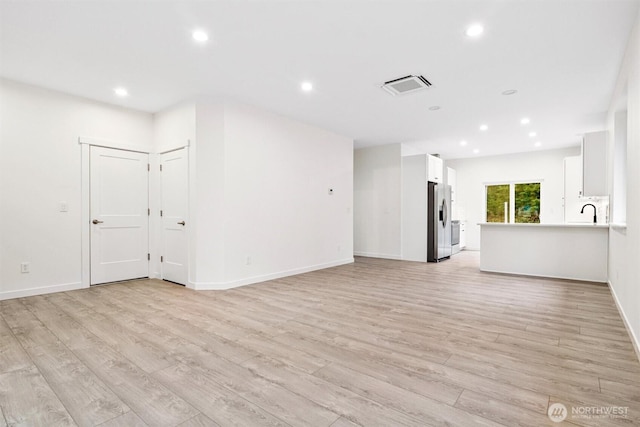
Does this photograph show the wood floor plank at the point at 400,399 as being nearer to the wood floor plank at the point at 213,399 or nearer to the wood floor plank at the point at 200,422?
the wood floor plank at the point at 213,399

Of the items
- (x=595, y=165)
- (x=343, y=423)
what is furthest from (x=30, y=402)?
(x=595, y=165)

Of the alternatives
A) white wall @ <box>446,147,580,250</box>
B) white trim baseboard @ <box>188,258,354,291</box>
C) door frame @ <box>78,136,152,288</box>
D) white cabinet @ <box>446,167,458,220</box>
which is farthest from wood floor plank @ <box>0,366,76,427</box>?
white cabinet @ <box>446,167,458,220</box>

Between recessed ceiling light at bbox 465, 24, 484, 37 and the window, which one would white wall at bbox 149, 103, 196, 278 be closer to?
recessed ceiling light at bbox 465, 24, 484, 37

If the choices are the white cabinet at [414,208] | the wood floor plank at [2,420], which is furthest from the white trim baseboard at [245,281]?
the wood floor plank at [2,420]

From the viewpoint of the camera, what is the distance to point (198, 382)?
1.96 m

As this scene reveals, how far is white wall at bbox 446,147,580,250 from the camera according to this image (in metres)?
8.23

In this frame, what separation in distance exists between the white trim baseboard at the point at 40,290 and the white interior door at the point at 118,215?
0.25 meters

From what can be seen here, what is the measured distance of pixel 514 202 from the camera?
8992mm

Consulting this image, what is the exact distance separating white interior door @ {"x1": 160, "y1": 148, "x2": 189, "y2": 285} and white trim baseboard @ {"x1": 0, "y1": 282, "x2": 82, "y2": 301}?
1121mm

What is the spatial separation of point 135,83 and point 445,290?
4809 millimetres

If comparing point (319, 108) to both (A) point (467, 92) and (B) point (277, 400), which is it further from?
(B) point (277, 400)

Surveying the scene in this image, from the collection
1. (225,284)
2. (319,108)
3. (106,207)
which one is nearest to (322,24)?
(319,108)

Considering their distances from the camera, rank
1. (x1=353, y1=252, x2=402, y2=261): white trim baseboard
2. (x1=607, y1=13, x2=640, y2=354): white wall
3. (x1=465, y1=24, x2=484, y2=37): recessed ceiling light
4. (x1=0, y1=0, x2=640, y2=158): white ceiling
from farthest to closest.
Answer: (x1=353, y1=252, x2=402, y2=261): white trim baseboard < (x1=465, y1=24, x2=484, y2=37): recessed ceiling light < (x1=0, y1=0, x2=640, y2=158): white ceiling < (x1=607, y1=13, x2=640, y2=354): white wall

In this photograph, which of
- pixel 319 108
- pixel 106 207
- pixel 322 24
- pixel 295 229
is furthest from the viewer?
pixel 295 229
